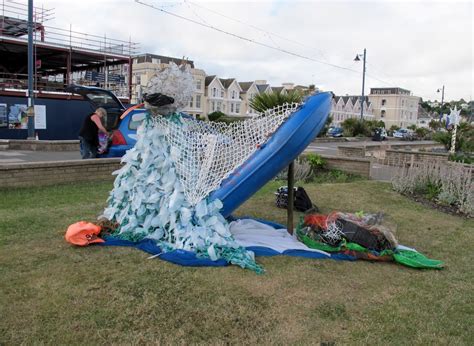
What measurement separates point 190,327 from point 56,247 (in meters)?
2.34

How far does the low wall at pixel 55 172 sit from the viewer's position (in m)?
7.74

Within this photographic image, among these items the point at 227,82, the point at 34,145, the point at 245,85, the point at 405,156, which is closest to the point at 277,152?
the point at 405,156

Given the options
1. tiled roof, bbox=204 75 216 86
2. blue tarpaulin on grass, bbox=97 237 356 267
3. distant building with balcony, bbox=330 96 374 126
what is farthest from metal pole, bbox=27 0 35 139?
distant building with balcony, bbox=330 96 374 126

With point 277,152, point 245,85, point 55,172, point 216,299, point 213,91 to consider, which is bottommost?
point 216,299

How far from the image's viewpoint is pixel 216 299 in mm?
3588

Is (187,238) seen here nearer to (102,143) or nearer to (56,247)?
(56,247)

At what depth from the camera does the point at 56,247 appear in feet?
15.4

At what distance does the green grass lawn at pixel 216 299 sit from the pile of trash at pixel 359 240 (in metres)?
0.14

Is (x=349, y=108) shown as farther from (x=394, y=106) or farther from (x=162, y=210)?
(x=162, y=210)

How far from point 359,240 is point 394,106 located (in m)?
100

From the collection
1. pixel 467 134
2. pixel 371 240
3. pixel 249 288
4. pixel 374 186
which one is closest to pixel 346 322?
pixel 249 288

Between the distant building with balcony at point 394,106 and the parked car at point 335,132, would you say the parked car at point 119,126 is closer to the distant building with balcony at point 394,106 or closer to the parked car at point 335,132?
the parked car at point 335,132

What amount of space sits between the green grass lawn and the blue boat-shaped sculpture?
83 cm

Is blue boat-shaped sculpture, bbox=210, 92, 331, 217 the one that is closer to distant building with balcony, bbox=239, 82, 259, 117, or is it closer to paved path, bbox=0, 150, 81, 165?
paved path, bbox=0, 150, 81, 165
